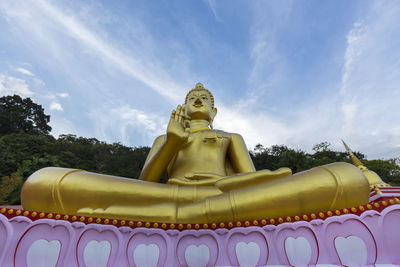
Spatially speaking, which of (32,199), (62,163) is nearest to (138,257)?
(32,199)

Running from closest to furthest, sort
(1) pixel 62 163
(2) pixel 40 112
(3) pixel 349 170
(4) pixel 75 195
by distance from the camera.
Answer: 1. (3) pixel 349 170
2. (4) pixel 75 195
3. (1) pixel 62 163
4. (2) pixel 40 112

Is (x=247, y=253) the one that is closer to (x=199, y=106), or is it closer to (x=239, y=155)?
(x=239, y=155)

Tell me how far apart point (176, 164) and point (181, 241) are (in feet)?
5.30

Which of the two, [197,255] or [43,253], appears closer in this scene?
[43,253]

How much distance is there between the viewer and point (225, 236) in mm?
1609

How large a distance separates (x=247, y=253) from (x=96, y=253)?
1003mm

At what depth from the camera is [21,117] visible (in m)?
26.6

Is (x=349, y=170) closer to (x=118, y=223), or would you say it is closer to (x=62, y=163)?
(x=118, y=223)

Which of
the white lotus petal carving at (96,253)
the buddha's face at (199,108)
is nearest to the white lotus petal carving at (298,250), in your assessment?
the white lotus petal carving at (96,253)

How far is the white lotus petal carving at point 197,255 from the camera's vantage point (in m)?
1.50

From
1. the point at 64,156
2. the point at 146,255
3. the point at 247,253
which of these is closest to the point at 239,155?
the point at 247,253

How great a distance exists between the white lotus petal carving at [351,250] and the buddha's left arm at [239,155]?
1698mm

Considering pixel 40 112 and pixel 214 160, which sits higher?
pixel 40 112

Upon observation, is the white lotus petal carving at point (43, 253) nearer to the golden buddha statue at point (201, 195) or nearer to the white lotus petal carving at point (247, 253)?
the golden buddha statue at point (201, 195)
